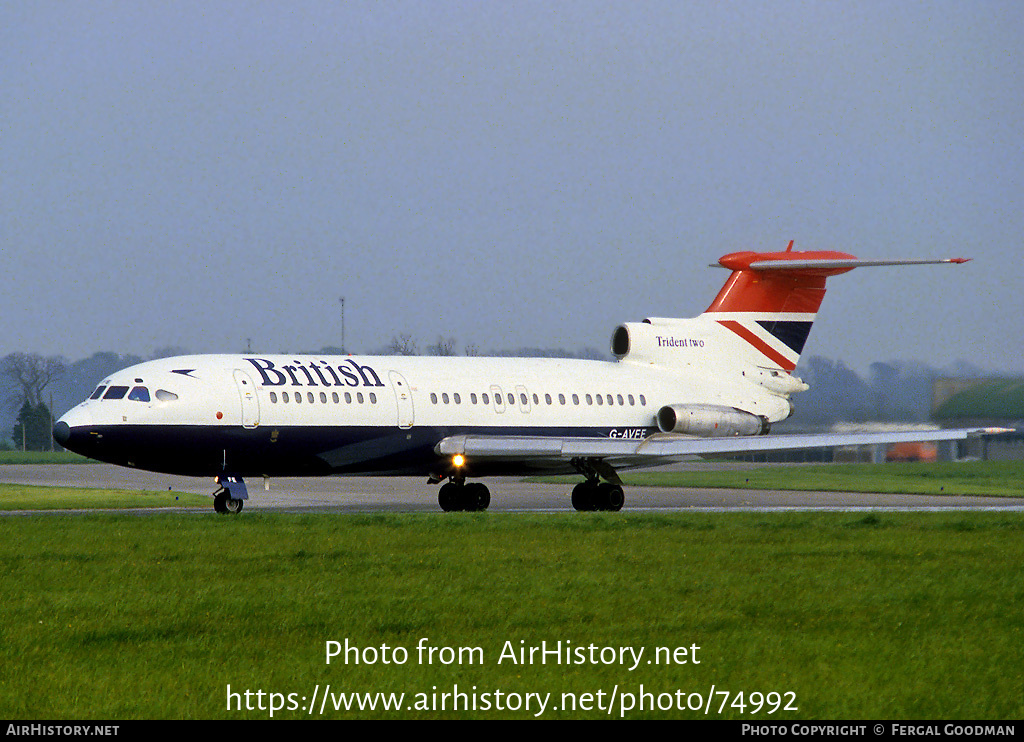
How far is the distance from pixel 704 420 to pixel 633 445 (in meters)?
2.92

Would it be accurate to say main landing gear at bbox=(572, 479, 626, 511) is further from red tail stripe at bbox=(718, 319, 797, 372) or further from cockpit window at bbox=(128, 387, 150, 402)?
cockpit window at bbox=(128, 387, 150, 402)

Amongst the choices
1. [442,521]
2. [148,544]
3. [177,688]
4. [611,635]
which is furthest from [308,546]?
[177,688]

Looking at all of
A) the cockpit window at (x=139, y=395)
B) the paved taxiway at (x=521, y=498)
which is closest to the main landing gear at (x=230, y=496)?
the cockpit window at (x=139, y=395)

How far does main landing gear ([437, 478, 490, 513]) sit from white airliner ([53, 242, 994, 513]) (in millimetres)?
35

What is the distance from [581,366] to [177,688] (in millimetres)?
25319

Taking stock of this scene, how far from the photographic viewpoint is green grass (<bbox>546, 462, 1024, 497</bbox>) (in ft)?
139

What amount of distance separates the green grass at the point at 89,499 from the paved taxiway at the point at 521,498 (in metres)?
2.05

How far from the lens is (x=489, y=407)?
3222 centimetres

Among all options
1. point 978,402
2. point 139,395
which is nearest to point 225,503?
point 139,395

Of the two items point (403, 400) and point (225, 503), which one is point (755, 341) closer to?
point (403, 400)

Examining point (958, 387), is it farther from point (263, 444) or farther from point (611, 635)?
point (611, 635)

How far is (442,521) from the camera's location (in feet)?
80.5

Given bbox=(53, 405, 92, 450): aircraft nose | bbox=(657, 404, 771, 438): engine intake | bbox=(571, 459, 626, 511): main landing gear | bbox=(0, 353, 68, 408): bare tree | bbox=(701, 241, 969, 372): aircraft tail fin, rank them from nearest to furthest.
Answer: bbox=(53, 405, 92, 450): aircraft nose → bbox=(571, 459, 626, 511): main landing gear → bbox=(657, 404, 771, 438): engine intake → bbox=(701, 241, 969, 372): aircraft tail fin → bbox=(0, 353, 68, 408): bare tree

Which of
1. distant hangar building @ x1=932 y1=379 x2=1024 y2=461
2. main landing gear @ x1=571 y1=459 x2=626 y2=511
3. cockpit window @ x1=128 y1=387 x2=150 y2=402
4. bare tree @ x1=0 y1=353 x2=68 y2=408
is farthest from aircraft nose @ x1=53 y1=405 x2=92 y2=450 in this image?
bare tree @ x1=0 y1=353 x2=68 y2=408
